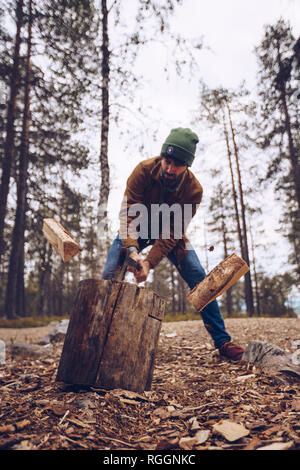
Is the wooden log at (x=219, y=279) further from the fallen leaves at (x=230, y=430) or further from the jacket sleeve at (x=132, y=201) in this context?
the fallen leaves at (x=230, y=430)

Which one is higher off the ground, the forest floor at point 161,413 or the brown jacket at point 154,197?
the brown jacket at point 154,197

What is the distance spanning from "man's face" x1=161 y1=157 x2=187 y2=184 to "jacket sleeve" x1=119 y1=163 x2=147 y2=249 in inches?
8.1

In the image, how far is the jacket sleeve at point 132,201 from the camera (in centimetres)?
296

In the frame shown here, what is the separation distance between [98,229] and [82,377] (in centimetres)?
423

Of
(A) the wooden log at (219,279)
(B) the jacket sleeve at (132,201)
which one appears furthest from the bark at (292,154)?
(A) the wooden log at (219,279)

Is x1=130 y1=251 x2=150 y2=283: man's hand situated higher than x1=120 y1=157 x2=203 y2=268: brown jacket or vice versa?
x1=120 y1=157 x2=203 y2=268: brown jacket

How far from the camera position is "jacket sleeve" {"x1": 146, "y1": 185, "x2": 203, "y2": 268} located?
296 centimetres

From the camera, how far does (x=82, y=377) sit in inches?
86.7

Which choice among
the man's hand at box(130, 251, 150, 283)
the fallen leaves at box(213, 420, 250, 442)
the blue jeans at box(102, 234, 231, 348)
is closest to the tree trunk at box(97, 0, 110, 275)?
the blue jeans at box(102, 234, 231, 348)

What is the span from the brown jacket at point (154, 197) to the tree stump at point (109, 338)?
600mm

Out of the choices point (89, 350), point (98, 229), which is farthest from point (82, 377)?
point (98, 229)

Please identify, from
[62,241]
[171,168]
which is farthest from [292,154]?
[62,241]

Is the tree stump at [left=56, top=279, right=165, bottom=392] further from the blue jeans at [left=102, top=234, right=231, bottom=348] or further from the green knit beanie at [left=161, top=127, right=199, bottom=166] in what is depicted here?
the green knit beanie at [left=161, top=127, right=199, bottom=166]

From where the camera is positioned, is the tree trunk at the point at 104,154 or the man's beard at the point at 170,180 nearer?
the man's beard at the point at 170,180
